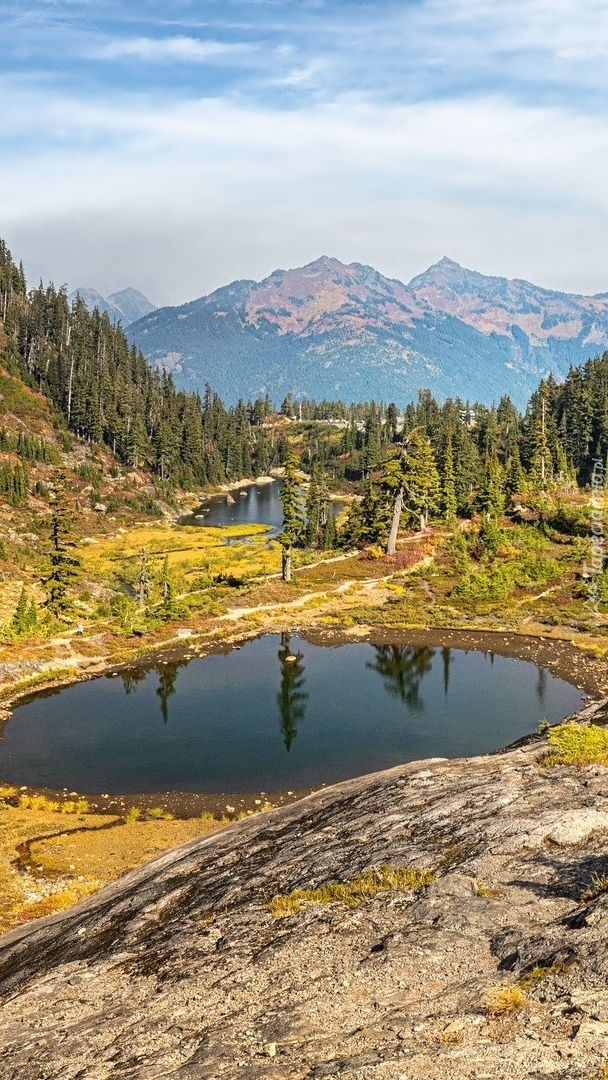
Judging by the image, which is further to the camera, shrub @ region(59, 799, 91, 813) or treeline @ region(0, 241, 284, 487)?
treeline @ region(0, 241, 284, 487)

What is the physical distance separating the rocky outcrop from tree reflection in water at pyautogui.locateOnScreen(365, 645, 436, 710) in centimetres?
3058

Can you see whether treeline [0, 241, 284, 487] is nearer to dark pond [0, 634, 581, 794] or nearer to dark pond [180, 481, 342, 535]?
dark pond [180, 481, 342, 535]

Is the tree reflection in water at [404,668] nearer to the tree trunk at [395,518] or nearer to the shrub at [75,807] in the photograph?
the shrub at [75,807]

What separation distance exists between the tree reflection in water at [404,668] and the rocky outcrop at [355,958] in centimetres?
3058

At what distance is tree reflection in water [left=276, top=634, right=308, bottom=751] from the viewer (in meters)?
42.5

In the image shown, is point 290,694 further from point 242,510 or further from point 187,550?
point 242,510

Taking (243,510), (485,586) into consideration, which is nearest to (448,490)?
(485,586)

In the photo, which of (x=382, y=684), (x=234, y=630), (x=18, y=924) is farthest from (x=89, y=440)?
(x=18, y=924)

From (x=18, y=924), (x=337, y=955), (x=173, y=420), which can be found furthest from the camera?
(x=173, y=420)

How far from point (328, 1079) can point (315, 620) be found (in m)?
54.6

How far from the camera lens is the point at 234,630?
61.0 meters

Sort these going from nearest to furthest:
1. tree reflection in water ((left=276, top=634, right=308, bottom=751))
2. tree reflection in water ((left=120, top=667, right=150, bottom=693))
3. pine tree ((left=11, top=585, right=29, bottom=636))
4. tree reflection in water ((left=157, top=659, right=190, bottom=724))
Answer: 1. tree reflection in water ((left=276, top=634, right=308, bottom=751))
2. tree reflection in water ((left=157, top=659, right=190, bottom=724))
3. tree reflection in water ((left=120, top=667, right=150, bottom=693))
4. pine tree ((left=11, top=585, right=29, bottom=636))

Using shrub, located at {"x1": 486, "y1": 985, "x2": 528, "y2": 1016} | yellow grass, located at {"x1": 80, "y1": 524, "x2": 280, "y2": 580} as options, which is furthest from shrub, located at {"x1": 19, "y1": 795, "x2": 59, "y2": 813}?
yellow grass, located at {"x1": 80, "y1": 524, "x2": 280, "y2": 580}

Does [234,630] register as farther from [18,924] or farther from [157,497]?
[157,497]
